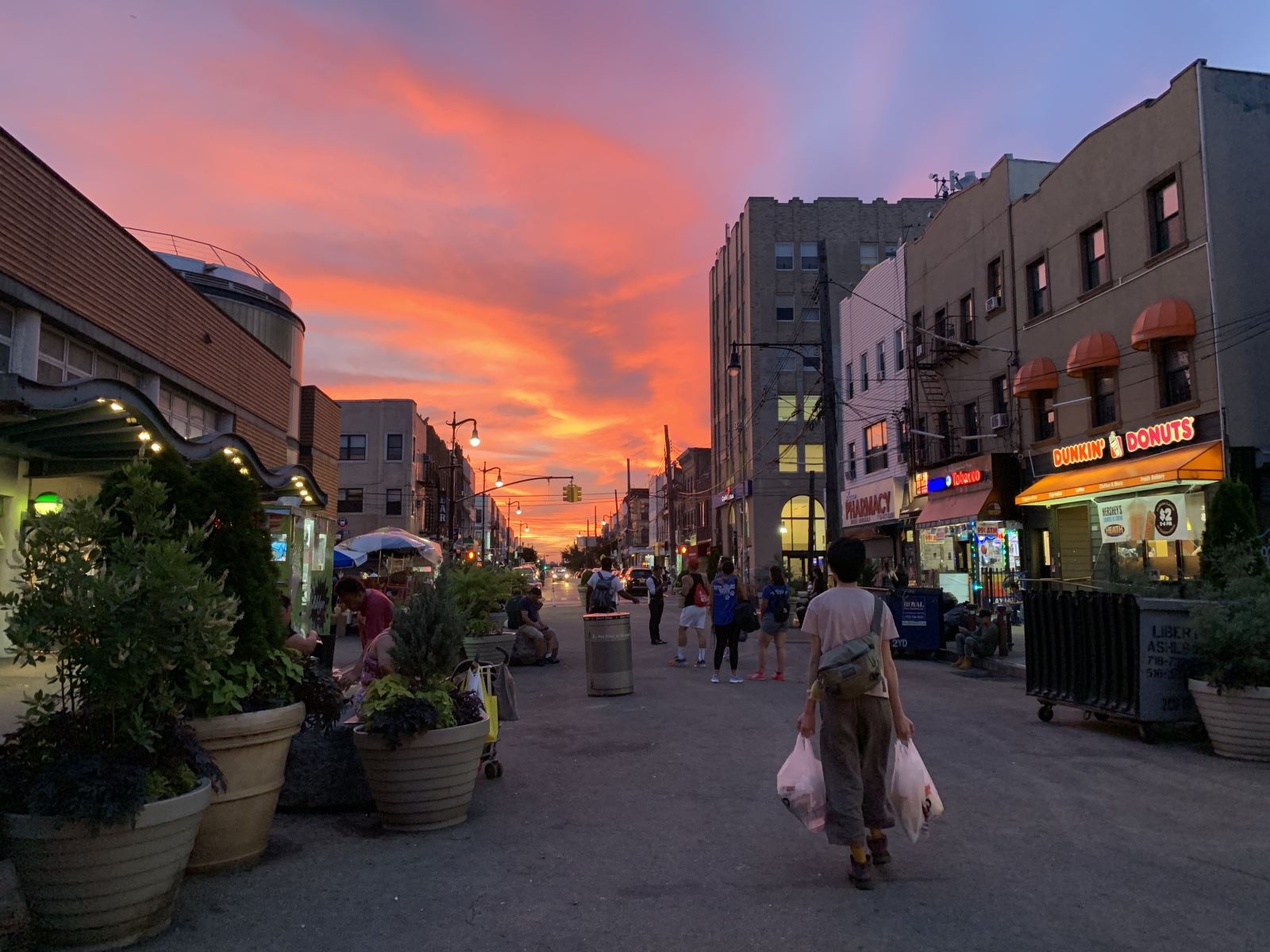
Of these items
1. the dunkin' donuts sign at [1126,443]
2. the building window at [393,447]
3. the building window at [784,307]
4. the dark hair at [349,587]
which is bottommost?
the dark hair at [349,587]

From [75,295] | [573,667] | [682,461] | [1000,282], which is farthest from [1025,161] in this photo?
[682,461]

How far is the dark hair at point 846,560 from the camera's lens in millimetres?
5215

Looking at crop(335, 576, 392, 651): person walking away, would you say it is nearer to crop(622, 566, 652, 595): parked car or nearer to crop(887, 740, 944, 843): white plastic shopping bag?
crop(887, 740, 944, 843): white plastic shopping bag

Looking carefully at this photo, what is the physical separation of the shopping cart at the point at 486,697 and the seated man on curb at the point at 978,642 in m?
10.1

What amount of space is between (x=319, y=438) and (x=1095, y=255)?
2886 cm

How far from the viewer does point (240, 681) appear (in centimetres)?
507

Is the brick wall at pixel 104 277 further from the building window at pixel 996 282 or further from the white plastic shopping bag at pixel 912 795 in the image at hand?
the building window at pixel 996 282

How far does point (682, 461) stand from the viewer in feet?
303

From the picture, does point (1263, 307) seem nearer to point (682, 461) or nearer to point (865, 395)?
point (865, 395)

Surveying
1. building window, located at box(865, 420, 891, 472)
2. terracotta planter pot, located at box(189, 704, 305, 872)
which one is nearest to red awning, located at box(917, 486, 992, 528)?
building window, located at box(865, 420, 891, 472)

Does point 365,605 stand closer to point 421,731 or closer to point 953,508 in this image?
point 421,731

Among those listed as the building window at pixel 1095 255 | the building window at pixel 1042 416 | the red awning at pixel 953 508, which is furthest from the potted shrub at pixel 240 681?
the red awning at pixel 953 508

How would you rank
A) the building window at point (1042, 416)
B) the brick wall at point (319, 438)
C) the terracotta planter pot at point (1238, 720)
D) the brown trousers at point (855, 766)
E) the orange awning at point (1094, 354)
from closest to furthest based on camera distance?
the brown trousers at point (855, 766) → the terracotta planter pot at point (1238, 720) → the orange awning at point (1094, 354) → the building window at point (1042, 416) → the brick wall at point (319, 438)

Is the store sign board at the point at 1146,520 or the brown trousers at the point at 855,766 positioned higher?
the store sign board at the point at 1146,520
